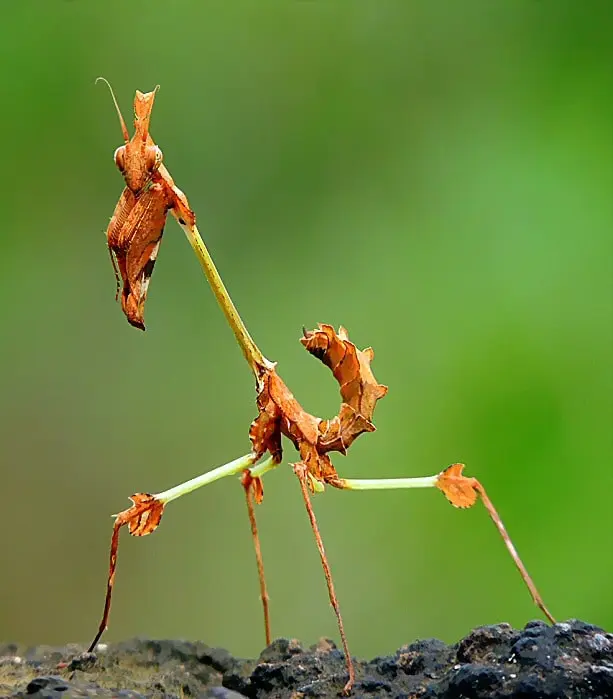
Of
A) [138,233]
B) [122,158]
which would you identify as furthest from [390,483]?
[122,158]

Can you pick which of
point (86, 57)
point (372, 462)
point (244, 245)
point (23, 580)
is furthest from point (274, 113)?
point (23, 580)

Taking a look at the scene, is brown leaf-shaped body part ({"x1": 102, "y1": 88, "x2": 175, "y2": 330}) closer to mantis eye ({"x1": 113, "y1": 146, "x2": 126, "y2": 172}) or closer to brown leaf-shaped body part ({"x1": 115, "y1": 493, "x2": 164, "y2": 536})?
mantis eye ({"x1": 113, "y1": 146, "x2": 126, "y2": 172})

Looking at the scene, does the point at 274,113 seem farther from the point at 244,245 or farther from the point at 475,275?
the point at 475,275

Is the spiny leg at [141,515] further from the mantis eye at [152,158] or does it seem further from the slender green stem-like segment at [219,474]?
the mantis eye at [152,158]

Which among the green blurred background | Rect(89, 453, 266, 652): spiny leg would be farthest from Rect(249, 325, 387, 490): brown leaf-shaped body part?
the green blurred background

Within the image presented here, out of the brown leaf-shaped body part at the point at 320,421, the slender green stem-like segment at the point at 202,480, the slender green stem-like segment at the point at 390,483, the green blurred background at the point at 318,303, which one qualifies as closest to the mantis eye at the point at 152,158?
the brown leaf-shaped body part at the point at 320,421
